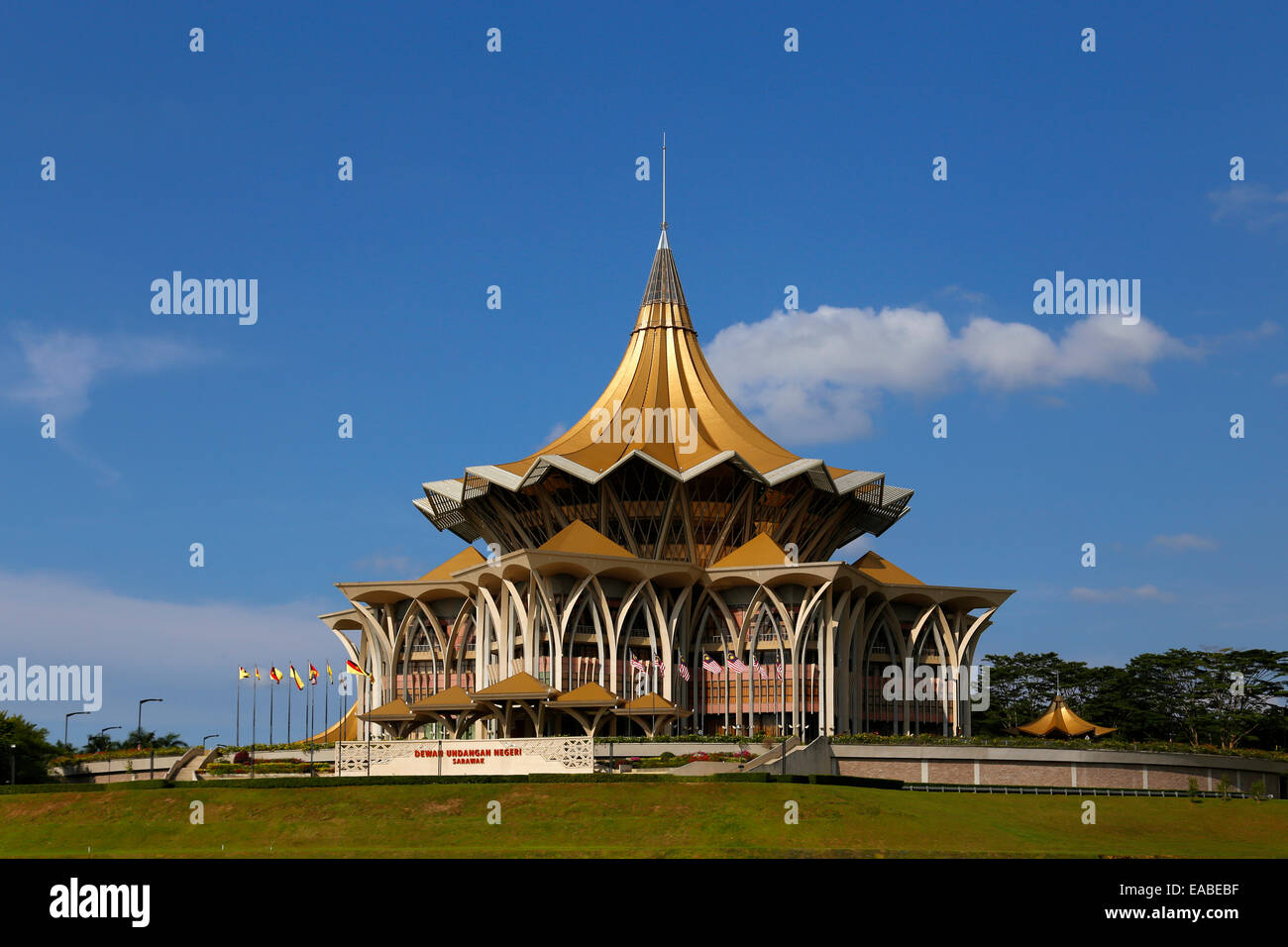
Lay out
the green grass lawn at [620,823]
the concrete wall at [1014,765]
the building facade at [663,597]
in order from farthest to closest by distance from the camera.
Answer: the building facade at [663,597] < the concrete wall at [1014,765] < the green grass lawn at [620,823]

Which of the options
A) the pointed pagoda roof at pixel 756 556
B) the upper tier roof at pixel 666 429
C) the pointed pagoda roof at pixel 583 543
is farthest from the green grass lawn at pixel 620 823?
the upper tier roof at pixel 666 429

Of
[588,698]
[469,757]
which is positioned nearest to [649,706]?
[588,698]

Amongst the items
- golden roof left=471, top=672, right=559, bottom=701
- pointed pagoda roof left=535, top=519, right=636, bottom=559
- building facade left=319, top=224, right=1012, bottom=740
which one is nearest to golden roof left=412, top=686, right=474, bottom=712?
building facade left=319, top=224, right=1012, bottom=740

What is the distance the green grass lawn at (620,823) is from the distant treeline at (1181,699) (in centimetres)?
4070

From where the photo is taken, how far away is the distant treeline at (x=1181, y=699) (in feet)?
294

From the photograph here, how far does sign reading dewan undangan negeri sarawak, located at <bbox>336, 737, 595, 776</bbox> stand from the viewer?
182 feet

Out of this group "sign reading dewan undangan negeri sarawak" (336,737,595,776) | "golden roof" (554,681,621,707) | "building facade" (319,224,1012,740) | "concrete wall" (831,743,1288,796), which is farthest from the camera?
"building facade" (319,224,1012,740)

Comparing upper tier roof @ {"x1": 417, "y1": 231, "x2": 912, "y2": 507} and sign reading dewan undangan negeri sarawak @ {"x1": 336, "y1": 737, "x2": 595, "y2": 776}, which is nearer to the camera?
sign reading dewan undangan negeri sarawak @ {"x1": 336, "y1": 737, "x2": 595, "y2": 776}

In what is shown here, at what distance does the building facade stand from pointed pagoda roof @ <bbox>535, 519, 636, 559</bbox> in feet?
0.43

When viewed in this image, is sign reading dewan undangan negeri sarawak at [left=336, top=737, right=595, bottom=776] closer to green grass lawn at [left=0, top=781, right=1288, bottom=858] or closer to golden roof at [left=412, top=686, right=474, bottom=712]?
green grass lawn at [left=0, top=781, right=1288, bottom=858]

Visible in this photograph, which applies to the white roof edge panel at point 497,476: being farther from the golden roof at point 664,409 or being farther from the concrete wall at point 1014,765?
the concrete wall at point 1014,765

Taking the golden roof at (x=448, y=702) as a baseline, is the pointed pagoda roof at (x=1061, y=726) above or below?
below
